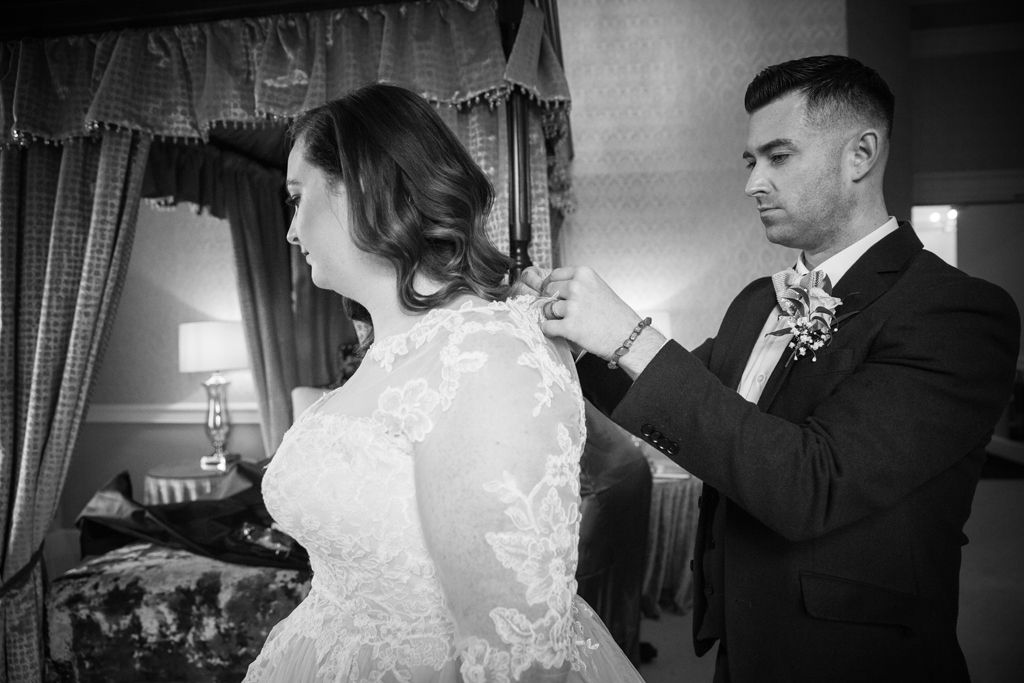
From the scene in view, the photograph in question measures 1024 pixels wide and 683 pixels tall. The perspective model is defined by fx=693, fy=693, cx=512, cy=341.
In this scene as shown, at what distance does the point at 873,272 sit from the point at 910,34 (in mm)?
5082

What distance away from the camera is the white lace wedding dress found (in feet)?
3.43

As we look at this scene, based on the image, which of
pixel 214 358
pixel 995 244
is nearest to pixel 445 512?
pixel 214 358

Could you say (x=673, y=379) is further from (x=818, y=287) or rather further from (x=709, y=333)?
(x=709, y=333)

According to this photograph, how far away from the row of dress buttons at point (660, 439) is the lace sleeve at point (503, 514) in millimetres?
176

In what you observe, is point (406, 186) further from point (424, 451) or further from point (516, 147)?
point (516, 147)

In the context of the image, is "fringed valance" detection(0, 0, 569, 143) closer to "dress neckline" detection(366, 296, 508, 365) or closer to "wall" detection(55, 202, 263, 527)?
"dress neckline" detection(366, 296, 508, 365)

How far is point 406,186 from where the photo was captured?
1.29 metres

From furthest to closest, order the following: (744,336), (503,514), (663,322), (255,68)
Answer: (663,322) < (255,68) < (744,336) < (503,514)

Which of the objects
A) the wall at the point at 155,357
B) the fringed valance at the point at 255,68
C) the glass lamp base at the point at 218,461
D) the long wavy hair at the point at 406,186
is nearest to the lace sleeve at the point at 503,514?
the long wavy hair at the point at 406,186

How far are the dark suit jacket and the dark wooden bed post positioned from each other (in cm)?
107

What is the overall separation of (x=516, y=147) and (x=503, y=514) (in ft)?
4.90

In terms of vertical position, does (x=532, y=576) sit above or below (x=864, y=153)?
below

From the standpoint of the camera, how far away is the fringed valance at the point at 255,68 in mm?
2240

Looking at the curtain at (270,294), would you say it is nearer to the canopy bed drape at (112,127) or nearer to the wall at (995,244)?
the canopy bed drape at (112,127)
